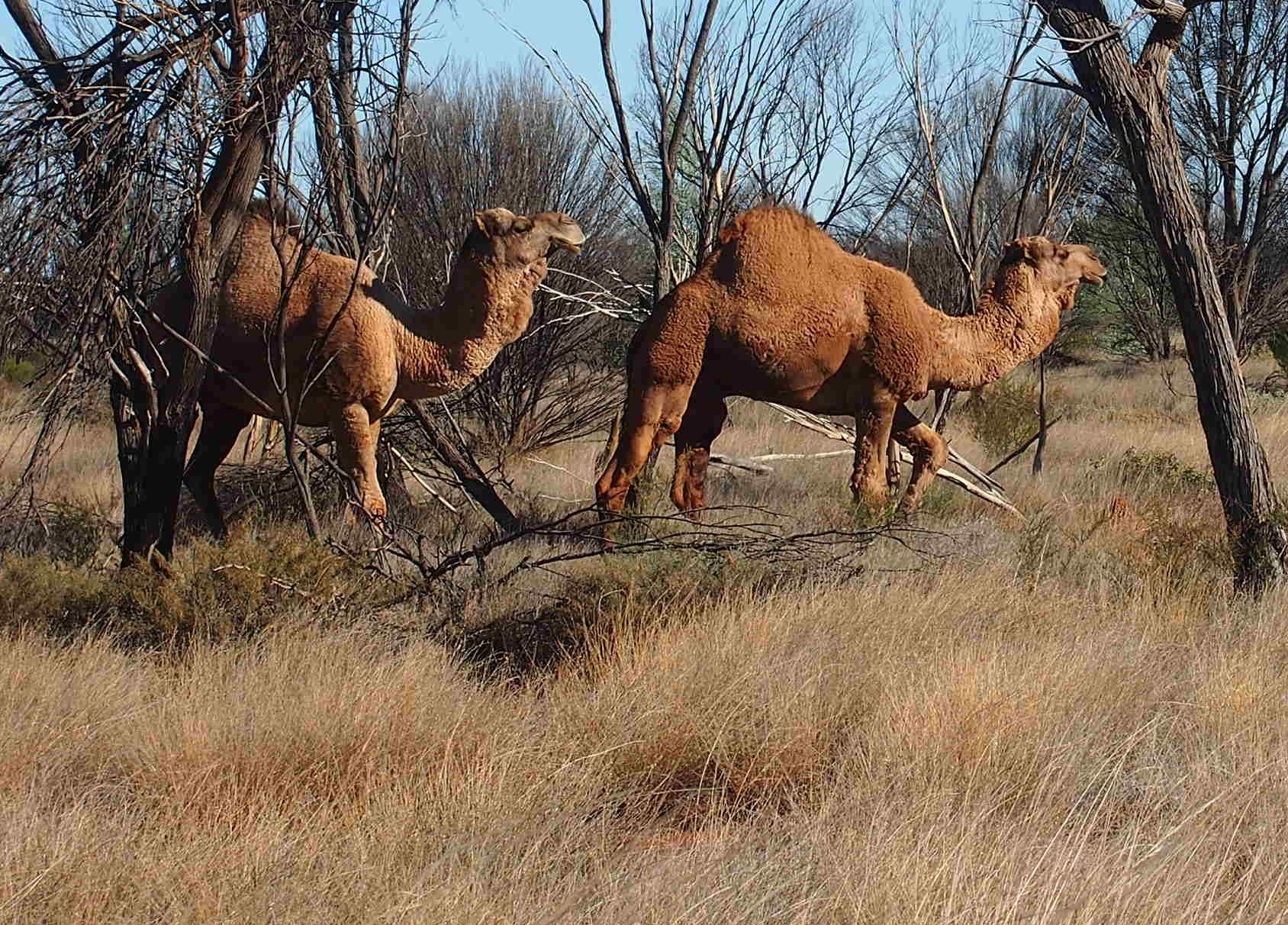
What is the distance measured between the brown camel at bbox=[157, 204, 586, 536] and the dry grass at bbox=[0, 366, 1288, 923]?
72 centimetres

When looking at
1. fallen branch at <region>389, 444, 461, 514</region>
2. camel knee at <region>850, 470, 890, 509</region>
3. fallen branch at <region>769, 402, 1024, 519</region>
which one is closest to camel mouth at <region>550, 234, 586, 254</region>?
camel knee at <region>850, 470, 890, 509</region>

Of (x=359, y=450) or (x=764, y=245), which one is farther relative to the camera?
(x=764, y=245)

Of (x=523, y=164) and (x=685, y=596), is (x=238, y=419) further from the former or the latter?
(x=523, y=164)

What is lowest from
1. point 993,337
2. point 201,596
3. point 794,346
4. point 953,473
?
point 201,596

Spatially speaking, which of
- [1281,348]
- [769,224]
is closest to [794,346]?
[769,224]

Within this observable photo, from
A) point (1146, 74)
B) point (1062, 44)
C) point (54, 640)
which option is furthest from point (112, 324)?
point (1146, 74)

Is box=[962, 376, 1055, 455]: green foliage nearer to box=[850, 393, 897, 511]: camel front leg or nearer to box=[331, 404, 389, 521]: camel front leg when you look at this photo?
box=[850, 393, 897, 511]: camel front leg

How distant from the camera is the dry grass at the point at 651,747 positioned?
131 inches

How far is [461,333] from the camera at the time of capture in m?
7.04

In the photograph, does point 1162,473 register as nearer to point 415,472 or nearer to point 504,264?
point 415,472

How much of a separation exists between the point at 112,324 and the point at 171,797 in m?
2.57

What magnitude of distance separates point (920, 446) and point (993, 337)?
77 centimetres

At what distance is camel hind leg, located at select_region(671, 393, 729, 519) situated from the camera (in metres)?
8.34

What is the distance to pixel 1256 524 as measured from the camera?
671 cm
